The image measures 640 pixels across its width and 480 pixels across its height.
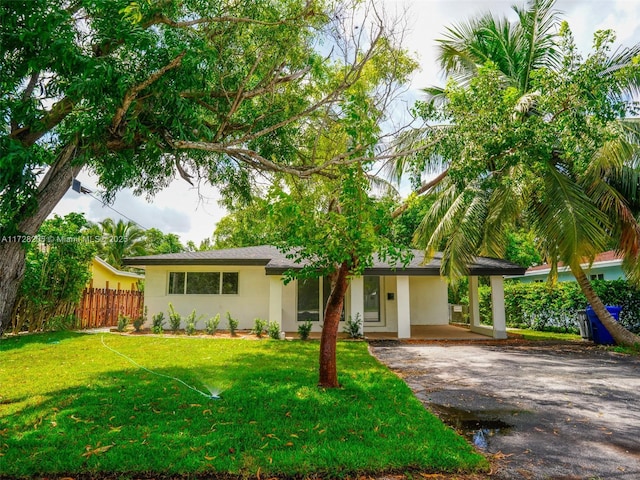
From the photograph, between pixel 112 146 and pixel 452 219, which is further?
pixel 452 219

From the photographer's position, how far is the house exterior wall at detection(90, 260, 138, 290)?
69.2 feet

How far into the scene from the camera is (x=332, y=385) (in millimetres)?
6172

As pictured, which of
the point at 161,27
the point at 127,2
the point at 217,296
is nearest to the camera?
the point at 127,2

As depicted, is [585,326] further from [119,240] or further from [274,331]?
[119,240]

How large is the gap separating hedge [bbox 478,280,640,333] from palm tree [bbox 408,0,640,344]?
2.49 metres

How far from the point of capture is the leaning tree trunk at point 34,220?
4770mm

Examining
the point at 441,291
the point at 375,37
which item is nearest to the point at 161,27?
the point at 375,37

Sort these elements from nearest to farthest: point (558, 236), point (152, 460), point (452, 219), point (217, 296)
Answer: point (152, 460)
point (558, 236)
point (452, 219)
point (217, 296)

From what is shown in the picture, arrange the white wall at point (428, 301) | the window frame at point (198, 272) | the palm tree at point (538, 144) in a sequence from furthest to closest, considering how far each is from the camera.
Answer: the white wall at point (428, 301) < the window frame at point (198, 272) < the palm tree at point (538, 144)

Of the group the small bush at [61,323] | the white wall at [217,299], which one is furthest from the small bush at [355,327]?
the small bush at [61,323]

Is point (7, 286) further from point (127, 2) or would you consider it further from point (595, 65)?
point (595, 65)

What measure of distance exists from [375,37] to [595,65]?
3618 millimetres

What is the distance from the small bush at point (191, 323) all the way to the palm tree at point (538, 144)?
Result: 8.37 meters

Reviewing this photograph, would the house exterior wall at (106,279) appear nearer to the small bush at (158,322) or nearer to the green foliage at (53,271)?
the green foliage at (53,271)
